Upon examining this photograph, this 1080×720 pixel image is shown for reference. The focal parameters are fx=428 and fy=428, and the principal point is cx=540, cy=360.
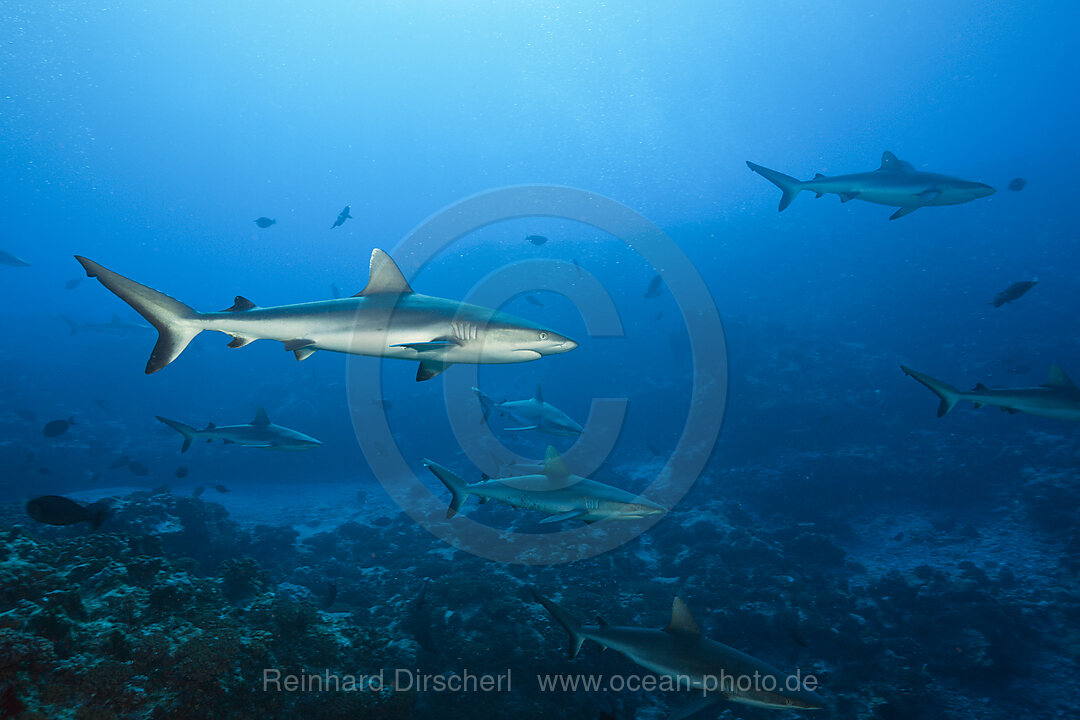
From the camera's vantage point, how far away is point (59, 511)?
19.7ft

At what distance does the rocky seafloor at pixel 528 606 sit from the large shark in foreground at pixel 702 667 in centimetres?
79

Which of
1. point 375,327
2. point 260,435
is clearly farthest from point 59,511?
point 375,327

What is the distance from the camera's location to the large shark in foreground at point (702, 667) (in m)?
4.18

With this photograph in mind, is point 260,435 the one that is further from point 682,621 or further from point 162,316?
point 682,621

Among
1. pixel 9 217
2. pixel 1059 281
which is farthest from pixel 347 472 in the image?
pixel 9 217

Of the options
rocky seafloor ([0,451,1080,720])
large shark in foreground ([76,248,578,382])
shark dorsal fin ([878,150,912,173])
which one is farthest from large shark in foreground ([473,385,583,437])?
shark dorsal fin ([878,150,912,173])

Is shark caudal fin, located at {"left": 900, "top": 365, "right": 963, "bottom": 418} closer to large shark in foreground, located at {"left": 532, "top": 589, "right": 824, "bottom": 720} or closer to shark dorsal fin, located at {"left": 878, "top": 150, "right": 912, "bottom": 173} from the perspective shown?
large shark in foreground, located at {"left": 532, "top": 589, "right": 824, "bottom": 720}

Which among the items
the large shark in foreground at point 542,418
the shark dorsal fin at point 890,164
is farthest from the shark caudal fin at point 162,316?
the shark dorsal fin at point 890,164

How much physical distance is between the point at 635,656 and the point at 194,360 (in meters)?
46.7

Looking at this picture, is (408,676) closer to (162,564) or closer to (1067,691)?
(162,564)

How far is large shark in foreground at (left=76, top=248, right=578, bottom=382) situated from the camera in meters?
4.07

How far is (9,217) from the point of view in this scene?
156 meters

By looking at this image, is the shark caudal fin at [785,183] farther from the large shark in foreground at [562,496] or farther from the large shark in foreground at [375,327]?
the large shark in foreground at [375,327]

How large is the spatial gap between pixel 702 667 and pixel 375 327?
15.9 ft
